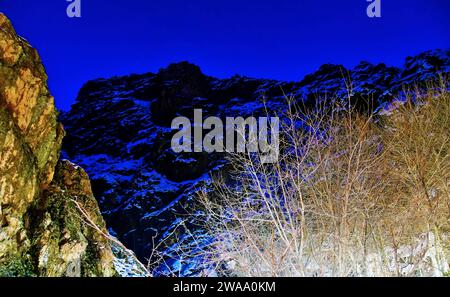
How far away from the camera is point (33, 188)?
1073 cm

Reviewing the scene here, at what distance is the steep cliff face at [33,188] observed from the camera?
9.71m

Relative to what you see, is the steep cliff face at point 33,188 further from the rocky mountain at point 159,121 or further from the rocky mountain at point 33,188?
the rocky mountain at point 159,121

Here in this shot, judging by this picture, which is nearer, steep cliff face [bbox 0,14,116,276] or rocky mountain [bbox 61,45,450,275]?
steep cliff face [bbox 0,14,116,276]

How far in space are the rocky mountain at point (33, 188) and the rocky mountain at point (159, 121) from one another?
5293cm

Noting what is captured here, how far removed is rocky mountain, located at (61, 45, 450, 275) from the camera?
3081 inches

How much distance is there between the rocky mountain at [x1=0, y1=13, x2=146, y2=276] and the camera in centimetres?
971

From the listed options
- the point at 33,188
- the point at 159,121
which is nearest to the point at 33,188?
the point at 33,188

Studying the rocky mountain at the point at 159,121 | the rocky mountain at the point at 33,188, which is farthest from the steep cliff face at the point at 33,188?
the rocky mountain at the point at 159,121

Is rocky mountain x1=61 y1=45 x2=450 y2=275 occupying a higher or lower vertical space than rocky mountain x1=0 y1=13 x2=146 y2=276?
higher

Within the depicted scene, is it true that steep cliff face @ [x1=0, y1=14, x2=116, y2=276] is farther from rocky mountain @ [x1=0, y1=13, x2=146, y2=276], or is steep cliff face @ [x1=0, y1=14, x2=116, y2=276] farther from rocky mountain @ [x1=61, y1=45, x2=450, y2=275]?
rocky mountain @ [x1=61, y1=45, x2=450, y2=275]

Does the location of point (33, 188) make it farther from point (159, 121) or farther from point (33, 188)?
point (159, 121)

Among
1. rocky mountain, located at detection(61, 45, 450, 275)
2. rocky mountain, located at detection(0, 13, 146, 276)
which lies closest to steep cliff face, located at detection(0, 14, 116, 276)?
rocky mountain, located at detection(0, 13, 146, 276)

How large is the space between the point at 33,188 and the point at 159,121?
328ft
